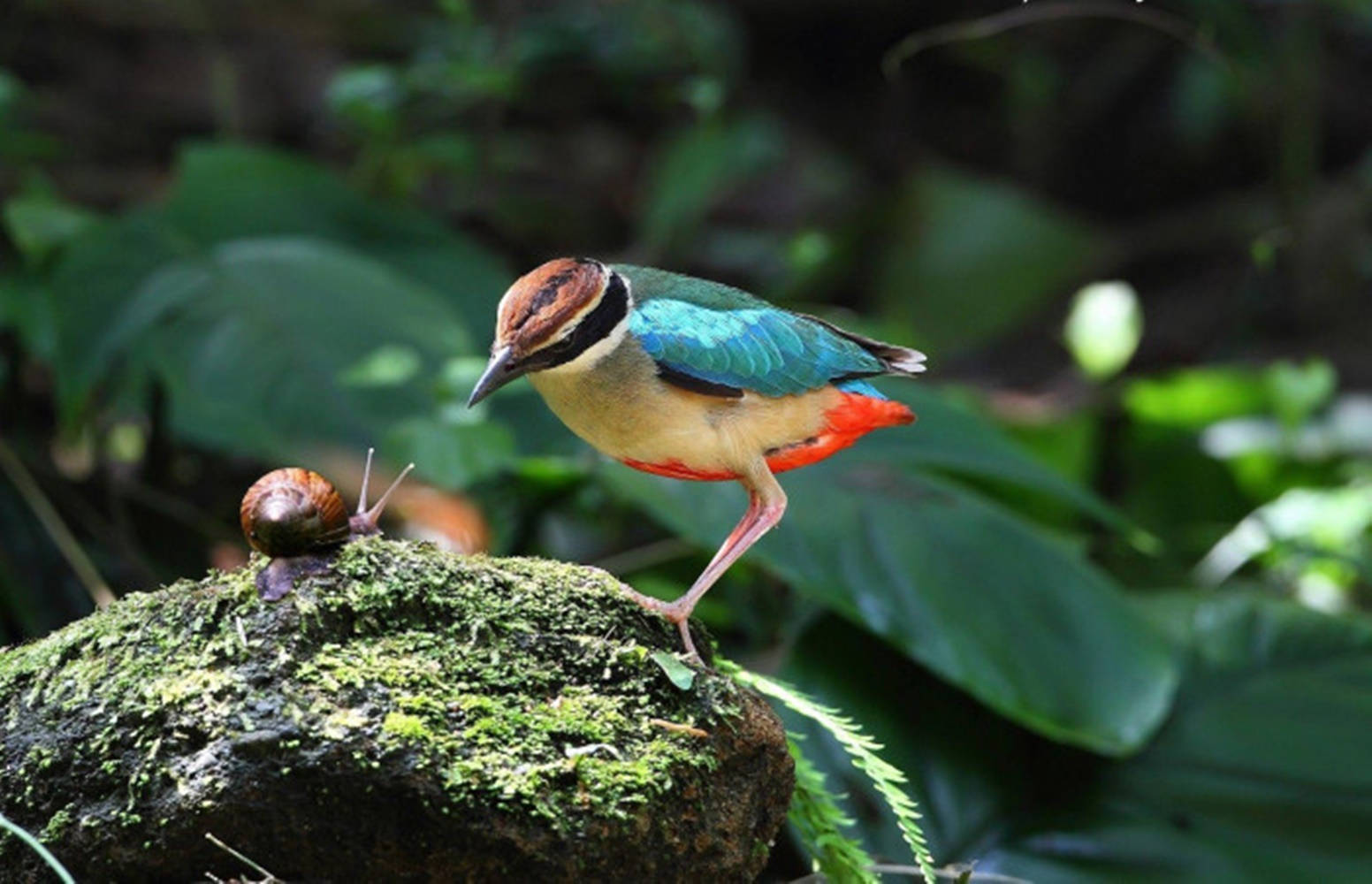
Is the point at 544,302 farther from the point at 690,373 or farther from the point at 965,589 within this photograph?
the point at 965,589

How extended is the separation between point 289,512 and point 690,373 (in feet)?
1.73

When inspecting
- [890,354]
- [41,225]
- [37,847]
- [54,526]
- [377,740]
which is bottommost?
[54,526]

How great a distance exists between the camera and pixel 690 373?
6.77 ft

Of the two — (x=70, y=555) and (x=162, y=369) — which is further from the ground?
(x=162, y=369)

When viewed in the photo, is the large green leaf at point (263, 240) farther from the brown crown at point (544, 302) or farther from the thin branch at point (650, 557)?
the brown crown at point (544, 302)

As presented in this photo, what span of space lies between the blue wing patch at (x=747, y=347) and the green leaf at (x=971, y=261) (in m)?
6.58

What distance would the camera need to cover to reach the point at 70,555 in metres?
3.92

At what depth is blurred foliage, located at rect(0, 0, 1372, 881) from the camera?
3.67m

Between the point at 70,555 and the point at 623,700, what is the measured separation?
239 cm

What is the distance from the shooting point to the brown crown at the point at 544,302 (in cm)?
191

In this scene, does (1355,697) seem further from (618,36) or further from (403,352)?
(618,36)

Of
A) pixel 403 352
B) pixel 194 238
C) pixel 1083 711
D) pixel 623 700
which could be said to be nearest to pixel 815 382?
pixel 623 700

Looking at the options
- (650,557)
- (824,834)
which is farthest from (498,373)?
(650,557)

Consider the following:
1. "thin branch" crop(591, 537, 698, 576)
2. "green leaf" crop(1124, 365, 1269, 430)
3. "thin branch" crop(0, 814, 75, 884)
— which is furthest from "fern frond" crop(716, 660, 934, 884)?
"green leaf" crop(1124, 365, 1269, 430)
